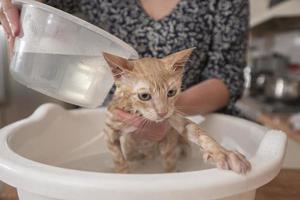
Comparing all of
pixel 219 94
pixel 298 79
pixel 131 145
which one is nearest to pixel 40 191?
pixel 131 145

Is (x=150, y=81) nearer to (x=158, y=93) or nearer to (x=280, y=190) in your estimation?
(x=158, y=93)

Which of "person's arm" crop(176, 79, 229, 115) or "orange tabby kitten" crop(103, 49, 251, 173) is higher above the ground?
"orange tabby kitten" crop(103, 49, 251, 173)

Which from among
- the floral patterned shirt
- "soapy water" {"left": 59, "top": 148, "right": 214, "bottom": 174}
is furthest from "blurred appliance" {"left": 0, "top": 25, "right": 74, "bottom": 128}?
"soapy water" {"left": 59, "top": 148, "right": 214, "bottom": 174}

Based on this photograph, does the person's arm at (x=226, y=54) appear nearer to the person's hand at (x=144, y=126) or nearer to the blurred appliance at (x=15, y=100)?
the person's hand at (x=144, y=126)

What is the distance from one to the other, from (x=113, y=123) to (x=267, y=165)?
0.90ft

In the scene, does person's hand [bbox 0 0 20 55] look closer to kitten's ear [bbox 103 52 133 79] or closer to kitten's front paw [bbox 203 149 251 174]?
kitten's ear [bbox 103 52 133 79]

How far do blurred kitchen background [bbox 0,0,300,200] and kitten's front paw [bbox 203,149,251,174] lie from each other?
1.49 ft

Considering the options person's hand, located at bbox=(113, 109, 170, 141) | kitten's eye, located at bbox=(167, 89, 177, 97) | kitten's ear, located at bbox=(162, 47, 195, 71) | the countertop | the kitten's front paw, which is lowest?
the countertop

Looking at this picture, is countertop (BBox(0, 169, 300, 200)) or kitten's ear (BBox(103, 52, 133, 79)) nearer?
kitten's ear (BBox(103, 52, 133, 79))

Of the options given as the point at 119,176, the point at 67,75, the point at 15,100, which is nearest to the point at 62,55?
the point at 67,75

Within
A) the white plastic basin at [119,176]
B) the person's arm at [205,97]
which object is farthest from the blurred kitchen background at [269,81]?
the white plastic basin at [119,176]

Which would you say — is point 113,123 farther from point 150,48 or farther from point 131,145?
point 150,48

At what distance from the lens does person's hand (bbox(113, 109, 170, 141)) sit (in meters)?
0.72

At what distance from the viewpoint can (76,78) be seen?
0.72m
